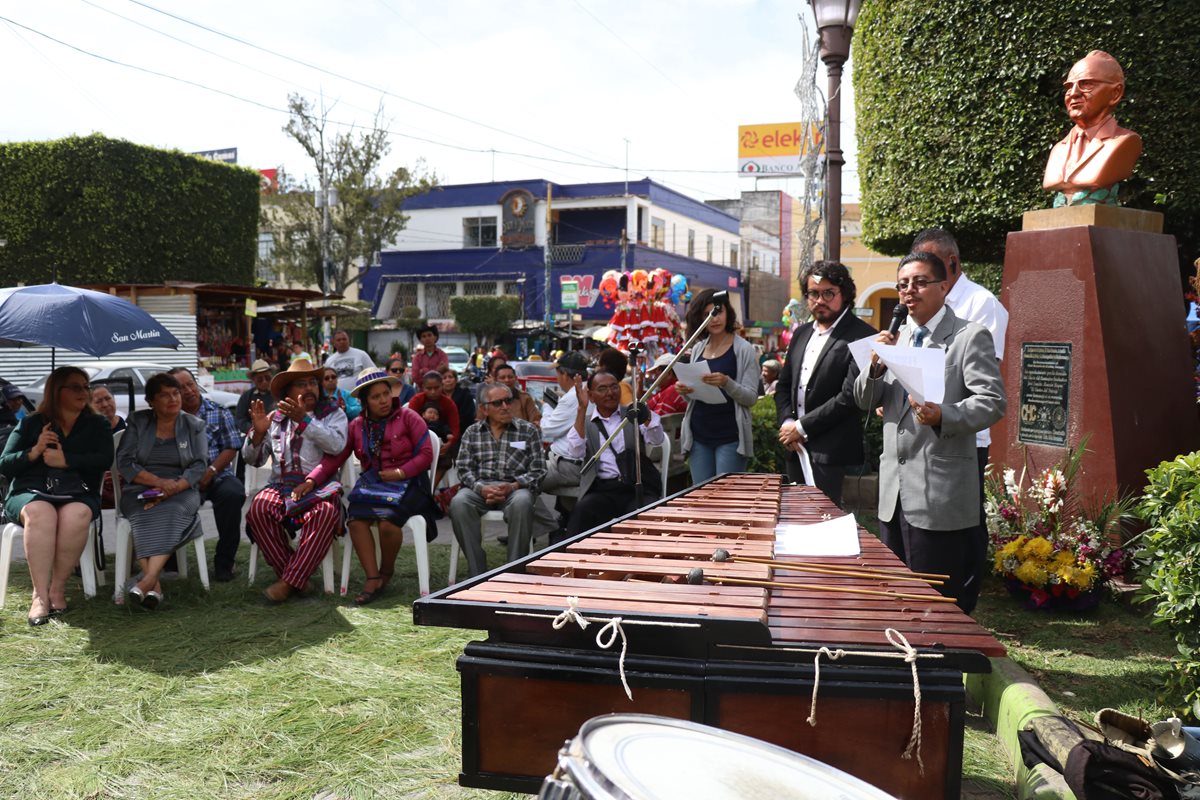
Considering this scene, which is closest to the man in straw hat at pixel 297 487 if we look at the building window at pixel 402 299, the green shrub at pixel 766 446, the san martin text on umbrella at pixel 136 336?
the san martin text on umbrella at pixel 136 336

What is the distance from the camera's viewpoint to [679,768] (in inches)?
68.6

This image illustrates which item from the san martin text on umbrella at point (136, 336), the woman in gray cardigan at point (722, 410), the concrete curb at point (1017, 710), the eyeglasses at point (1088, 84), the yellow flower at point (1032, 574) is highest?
the eyeglasses at point (1088, 84)

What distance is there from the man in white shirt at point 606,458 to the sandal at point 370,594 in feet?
4.71

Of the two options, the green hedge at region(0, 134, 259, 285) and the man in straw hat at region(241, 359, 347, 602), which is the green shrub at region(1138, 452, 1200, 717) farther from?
the green hedge at region(0, 134, 259, 285)

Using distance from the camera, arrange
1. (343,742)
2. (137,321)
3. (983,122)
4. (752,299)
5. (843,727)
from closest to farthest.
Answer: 1. (843,727)
2. (343,742)
3. (137,321)
4. (983,122)
5. (752,299)

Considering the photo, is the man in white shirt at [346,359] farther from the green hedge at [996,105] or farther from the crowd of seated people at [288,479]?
the green hedge at [996,105]

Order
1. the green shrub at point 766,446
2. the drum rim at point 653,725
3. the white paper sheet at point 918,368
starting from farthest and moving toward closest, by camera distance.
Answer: the green shrub at point 766,446, the white paper sheet at point 918,368, the drum rim at point 653,725

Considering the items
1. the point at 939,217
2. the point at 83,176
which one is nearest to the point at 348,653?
the point at 939,217

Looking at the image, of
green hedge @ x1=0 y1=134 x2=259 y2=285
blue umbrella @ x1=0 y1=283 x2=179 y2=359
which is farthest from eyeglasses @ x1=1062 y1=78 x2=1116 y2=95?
green hedge @ x1=0 y1=134 x2=259 y2=285

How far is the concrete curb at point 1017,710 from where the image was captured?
10.7 feet

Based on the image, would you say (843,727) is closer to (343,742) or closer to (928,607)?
(928,607)

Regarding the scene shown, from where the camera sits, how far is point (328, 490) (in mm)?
6848

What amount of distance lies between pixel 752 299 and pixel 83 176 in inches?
1567

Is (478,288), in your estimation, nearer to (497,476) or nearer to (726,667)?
(497,476)
